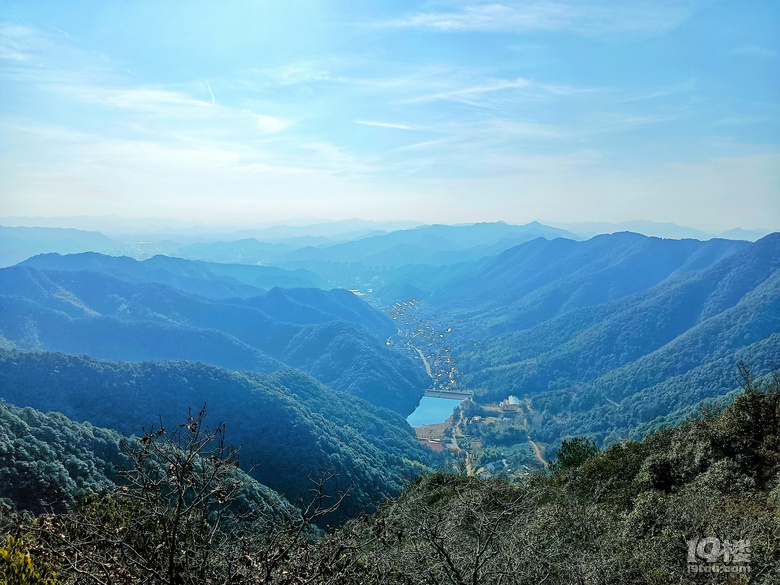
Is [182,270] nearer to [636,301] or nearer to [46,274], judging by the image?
[46,274]

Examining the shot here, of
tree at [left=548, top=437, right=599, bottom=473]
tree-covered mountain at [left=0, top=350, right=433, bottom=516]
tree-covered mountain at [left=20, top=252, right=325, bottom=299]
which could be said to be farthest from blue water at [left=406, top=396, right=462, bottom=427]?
tree-covered mountain at [left=20, top=252, right=325, bottom=299]

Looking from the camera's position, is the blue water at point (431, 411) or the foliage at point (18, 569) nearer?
the foliage at point (18, 569)

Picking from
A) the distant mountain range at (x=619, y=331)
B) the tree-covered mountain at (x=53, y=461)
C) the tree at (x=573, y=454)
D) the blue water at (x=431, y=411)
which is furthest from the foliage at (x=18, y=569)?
the blue water at (x=431, y=411)

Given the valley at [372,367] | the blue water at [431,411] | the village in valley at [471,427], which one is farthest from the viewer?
the blue water at [431,411]

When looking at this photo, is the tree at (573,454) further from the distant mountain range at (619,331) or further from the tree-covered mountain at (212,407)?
the distant mountain range at (619,331)

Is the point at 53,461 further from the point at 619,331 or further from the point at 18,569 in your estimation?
the point at 619,331

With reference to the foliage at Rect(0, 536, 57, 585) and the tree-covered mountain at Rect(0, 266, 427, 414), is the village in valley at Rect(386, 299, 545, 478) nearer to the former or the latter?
the tree-covered mountain at Rect(0, 266, 427, 414)

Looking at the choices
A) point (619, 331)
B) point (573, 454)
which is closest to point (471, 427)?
point (619, 331)
